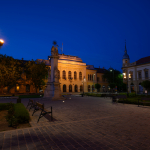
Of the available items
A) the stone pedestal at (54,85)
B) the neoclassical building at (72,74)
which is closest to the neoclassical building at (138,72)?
the neoclassical building at (72,74)

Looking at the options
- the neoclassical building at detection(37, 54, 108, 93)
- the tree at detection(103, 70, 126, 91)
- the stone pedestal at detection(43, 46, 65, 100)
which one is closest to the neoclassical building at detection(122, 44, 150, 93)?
the tree at detection(103, 70, 126, 91)

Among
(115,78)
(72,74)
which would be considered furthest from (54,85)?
(115,78)

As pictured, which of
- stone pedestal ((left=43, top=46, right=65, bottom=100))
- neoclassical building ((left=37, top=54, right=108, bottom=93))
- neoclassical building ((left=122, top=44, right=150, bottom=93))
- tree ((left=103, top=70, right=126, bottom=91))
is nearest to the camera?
stone pedestal ((left=43, top=46, right=65, bottom=100))

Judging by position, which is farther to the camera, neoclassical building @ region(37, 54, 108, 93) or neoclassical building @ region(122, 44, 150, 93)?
neoclassical building @ region(37, 54, 108, 93)

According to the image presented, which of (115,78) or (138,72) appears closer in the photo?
(138,72)

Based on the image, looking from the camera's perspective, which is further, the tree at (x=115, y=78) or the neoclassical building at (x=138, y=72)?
the tree at (x=115, y=78)

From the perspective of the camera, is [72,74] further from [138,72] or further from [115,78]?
[138,72]

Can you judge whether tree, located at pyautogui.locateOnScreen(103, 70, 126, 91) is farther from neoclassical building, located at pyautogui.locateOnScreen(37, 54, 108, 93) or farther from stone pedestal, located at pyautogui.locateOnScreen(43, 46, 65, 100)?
stone pedestal, located at pyautogui.locateOnScreen(43, 46, 65, 100)

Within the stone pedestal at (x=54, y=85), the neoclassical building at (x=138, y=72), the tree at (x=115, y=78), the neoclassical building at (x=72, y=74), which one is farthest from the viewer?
the tree at (x=115, y=78)

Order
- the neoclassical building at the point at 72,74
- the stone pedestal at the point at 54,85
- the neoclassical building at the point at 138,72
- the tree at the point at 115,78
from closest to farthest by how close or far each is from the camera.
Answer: the stone pedestal at the point at 54,85, the neoclassical building at the point at 138,72, the neoclassical building at the point at 72,74, the tree at the point at 115,78

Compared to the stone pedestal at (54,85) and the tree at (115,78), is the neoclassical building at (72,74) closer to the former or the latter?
the tree at (115,78)

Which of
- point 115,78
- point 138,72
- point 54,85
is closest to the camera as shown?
point 54,85

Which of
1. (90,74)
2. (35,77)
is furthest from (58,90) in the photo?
(90,74)

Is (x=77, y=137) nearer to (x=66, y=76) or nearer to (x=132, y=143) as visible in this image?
(x=132, y=143)
